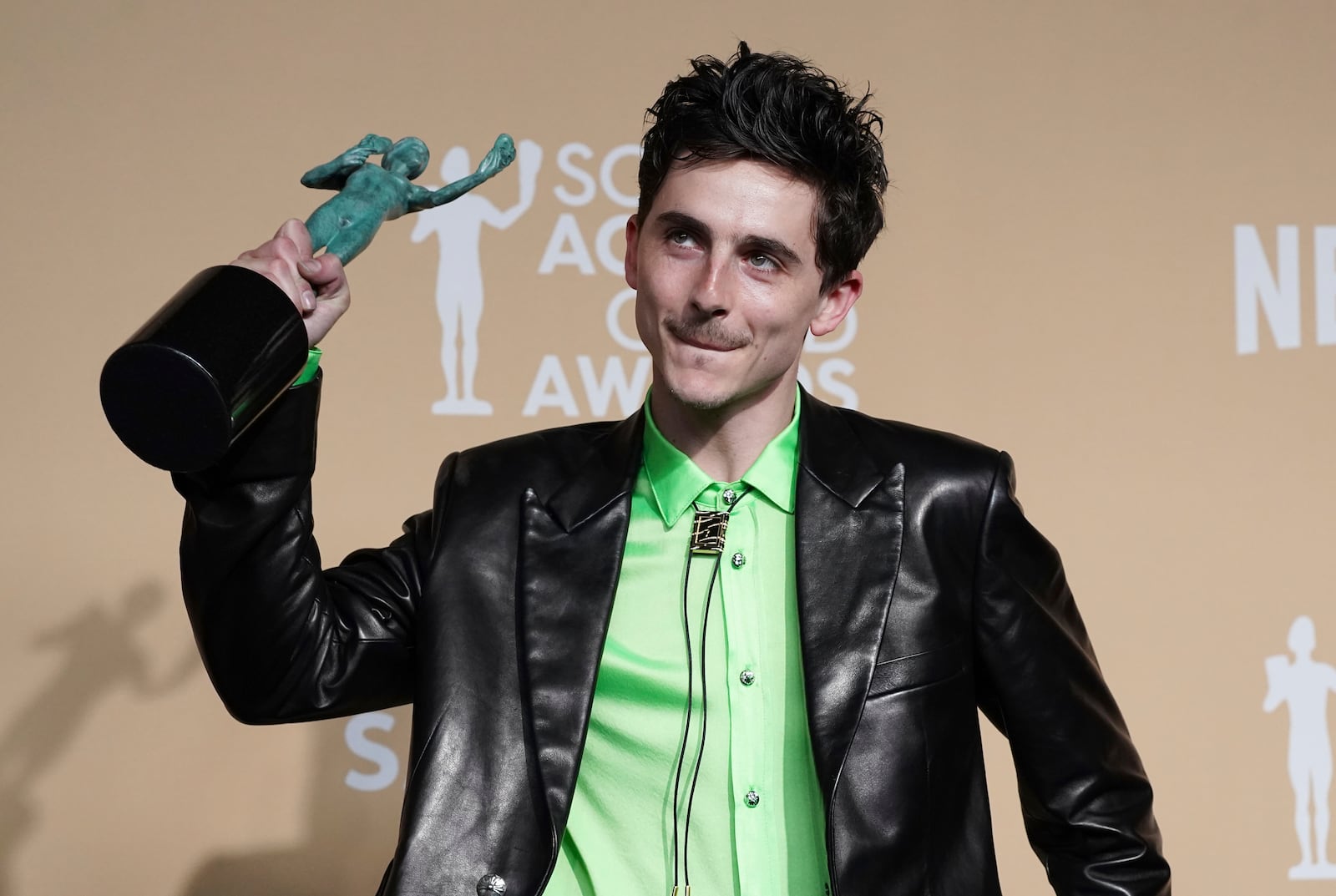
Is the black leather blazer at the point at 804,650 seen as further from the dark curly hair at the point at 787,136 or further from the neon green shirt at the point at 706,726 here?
the dark curly hair at the point at 787,136

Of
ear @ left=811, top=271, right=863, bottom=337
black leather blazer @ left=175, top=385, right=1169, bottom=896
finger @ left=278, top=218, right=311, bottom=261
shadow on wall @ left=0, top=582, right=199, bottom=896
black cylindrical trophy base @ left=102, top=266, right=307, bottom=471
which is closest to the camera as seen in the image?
black cylindrical trophy base @ left=102, top=266, right=307, bottom=471

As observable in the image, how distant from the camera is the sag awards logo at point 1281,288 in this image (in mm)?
2436

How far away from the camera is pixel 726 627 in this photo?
1.47 meters

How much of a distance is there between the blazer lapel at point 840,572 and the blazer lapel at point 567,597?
188 mm

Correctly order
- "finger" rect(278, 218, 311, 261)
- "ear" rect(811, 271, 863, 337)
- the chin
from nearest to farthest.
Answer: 1. "finger" rect(278, 218, 311, 261)
2. the chin
3. "ear" rect(811, 271, 863, 337)

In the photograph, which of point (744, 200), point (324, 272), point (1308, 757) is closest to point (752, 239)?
point (744, 200)

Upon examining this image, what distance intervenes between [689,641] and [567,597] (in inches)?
5.0

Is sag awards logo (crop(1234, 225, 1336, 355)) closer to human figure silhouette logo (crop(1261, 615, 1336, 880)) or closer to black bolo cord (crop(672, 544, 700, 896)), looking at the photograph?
human figure silhouette logo (crop(1261, 615, 1336, 880))

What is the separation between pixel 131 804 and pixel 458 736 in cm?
102

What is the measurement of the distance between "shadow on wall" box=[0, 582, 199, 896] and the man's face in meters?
1.09

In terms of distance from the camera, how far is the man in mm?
1398

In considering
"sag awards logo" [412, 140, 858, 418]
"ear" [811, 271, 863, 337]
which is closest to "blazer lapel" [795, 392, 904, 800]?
"ear" [811, 271, 863, 337]

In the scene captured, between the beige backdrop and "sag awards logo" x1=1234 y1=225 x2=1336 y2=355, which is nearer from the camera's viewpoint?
the beige backdrop

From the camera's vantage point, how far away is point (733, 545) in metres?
1.52
